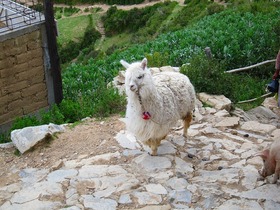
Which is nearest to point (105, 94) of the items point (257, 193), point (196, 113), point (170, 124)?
point (196, 113)

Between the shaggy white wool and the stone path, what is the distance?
53 centimetres

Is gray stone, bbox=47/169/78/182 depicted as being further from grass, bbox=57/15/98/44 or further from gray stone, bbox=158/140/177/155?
grass, bbox=57/15/98/44

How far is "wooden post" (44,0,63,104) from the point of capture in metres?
10.8

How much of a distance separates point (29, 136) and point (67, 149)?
2.32 feet

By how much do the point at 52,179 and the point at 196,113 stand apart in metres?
3.62

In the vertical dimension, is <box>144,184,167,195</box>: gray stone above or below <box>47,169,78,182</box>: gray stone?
above

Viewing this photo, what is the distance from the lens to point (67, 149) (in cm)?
842

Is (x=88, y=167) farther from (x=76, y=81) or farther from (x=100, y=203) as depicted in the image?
(x=76, y=81)

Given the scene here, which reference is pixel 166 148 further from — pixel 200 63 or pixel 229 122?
pixel 200 63

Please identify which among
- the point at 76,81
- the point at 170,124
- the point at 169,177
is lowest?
the point at 76,81

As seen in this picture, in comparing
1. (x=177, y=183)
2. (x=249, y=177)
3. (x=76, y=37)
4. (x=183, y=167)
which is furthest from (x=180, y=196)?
(x=76, y=37)

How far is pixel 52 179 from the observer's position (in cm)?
743

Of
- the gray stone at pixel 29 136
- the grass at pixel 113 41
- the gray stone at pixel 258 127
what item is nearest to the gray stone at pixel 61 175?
the gray stone at pixel 29 136

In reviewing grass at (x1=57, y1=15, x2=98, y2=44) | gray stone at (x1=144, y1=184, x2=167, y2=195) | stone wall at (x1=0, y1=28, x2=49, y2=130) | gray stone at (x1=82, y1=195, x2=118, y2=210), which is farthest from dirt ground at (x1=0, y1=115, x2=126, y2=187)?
grass at (x1=57, y1=15, x2=98, y2=44)
